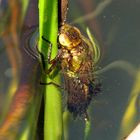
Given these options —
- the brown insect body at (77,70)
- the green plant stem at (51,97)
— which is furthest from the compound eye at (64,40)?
the green plant stem at (51,97)

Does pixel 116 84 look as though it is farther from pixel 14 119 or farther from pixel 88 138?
pixel 14 119

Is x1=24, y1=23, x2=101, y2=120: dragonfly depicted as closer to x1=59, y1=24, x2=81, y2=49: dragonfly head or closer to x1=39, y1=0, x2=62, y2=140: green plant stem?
x1=59, y1=24, x2=81, y2=49: dragonfly head

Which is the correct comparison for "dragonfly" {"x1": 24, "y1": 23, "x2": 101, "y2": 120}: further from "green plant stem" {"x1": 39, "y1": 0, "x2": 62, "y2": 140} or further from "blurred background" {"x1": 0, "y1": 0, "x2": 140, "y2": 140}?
"green plant stem" {"x1": 39, "y1": 0, "x2": 62, "y2": 140}

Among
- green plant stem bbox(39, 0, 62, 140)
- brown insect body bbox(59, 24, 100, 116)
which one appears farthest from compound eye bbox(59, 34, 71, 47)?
green plant stem bbox(39, 0, 62, 140)

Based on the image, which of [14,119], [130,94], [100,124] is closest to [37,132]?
[14,119]

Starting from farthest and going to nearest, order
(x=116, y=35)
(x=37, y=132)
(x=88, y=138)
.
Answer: (x=116, y=35), (x=88, y=138), (x=37, y=132)

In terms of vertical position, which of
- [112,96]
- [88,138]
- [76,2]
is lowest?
[88,138]

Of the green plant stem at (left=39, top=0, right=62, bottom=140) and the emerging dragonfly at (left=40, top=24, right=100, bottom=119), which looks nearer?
the green plant stem at (left=39, top=0, right=62, bottom=140)

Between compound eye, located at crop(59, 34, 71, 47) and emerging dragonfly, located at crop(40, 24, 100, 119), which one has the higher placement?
compound eye, located at crop(59, 34, 71, 47)

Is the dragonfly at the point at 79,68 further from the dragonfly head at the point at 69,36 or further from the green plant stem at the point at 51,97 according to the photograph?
the green plant stem at the point at 51,97
